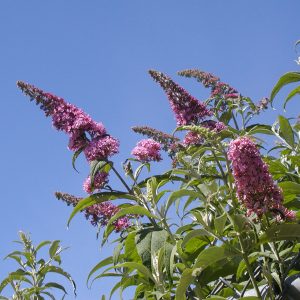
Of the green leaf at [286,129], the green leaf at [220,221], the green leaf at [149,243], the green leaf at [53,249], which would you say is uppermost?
the green leaf at [53,249]

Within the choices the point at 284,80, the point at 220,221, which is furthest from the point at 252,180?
the point at 284,80

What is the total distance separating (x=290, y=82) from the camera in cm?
312

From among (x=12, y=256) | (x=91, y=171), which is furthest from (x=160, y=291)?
(x=12, y=256)

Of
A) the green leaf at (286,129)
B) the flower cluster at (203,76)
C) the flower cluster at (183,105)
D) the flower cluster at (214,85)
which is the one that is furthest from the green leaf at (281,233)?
the flower cluster at (203,76)

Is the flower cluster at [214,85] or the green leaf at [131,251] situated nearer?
the green leaf at [131,251]

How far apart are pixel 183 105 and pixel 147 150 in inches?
19.2

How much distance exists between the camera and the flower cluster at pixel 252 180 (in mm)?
1980

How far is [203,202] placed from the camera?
270 cm

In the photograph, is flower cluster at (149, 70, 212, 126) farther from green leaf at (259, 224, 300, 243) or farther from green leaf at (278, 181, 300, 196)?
green leaf at (259, 224, 300, 243)

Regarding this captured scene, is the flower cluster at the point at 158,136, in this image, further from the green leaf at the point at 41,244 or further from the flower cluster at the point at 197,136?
the green leaf at the point at 41,244

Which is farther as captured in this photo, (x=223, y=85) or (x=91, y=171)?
(x=223, y=85)

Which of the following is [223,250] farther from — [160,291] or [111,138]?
[111,138]

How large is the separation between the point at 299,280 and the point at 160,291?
705 millimetres

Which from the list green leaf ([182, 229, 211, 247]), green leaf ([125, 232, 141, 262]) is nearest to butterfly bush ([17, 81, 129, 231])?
green leaf ([125, 232, 141, 262])
